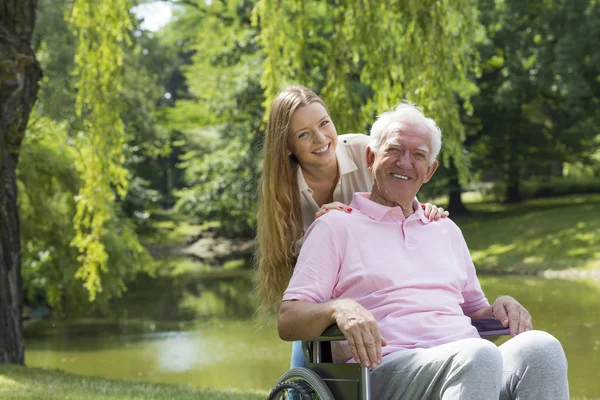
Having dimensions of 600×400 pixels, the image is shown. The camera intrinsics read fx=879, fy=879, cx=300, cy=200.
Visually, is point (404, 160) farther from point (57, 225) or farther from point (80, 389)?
point (57, 225)

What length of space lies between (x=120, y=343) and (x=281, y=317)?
28.7 feet

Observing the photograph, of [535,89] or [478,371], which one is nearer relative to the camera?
[478,371]

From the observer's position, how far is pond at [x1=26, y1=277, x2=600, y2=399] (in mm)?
8578

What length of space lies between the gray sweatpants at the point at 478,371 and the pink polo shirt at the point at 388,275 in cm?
12

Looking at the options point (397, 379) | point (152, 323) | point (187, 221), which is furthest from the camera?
point (187, 221)

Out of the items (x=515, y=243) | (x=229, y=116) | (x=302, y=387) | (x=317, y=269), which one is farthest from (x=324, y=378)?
(x=229, y=116)

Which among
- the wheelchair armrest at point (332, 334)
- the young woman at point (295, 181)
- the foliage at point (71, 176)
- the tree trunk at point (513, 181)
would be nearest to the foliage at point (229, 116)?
the foliage at point (71, 176)

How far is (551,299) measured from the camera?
12.8 metres

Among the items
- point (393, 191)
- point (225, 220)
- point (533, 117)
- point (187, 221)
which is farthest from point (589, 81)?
point (393, 191)

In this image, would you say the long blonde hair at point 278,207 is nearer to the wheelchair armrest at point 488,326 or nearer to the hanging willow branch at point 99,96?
the wheelchair armrest at point 488,326

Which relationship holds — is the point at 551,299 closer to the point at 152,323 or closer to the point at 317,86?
the point at 152,323

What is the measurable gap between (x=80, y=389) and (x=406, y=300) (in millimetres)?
3629

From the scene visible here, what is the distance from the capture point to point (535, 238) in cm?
1883

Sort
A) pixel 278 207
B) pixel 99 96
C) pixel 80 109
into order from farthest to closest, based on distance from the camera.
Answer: pixel 99 96
pixel 80 109
pixel 278 207
